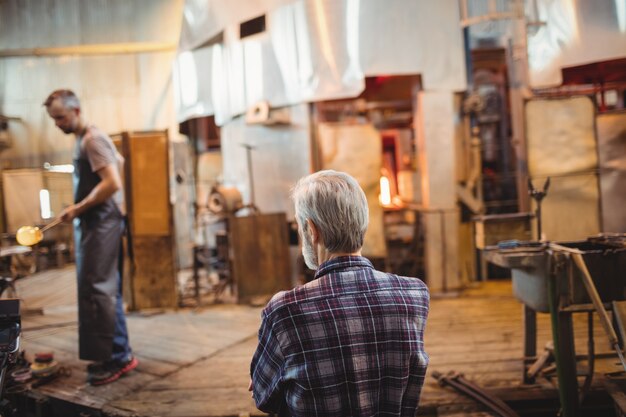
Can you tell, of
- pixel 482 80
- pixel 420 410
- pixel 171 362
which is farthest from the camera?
pixel 482 80

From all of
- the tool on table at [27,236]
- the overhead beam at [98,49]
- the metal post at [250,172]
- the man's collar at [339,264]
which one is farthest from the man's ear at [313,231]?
the overhead beam at [98,49]

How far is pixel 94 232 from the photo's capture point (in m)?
4.27

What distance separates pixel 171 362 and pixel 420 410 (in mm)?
2598

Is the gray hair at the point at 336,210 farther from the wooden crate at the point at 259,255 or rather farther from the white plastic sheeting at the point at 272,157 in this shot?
the white plastic sheeting at the point at 272,157

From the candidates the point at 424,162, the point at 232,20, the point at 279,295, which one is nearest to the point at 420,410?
the point at 279,295

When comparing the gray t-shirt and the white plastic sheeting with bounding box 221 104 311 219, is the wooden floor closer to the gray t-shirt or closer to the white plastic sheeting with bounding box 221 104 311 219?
the gray t-shirt

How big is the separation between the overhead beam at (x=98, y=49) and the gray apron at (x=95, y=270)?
9226 millimetres

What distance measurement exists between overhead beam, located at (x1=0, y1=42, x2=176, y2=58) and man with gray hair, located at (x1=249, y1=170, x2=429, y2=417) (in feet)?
39.9

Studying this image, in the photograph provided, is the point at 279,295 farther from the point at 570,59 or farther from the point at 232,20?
the point at 232,20

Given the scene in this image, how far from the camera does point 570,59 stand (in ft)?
22.2

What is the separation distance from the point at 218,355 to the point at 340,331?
12.1 feet

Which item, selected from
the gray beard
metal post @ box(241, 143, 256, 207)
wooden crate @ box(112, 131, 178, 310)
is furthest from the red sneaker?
metal post @ box(241, 143, 256, 207)

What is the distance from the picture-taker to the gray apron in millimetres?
4207

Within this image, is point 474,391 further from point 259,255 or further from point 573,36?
point 573,36
